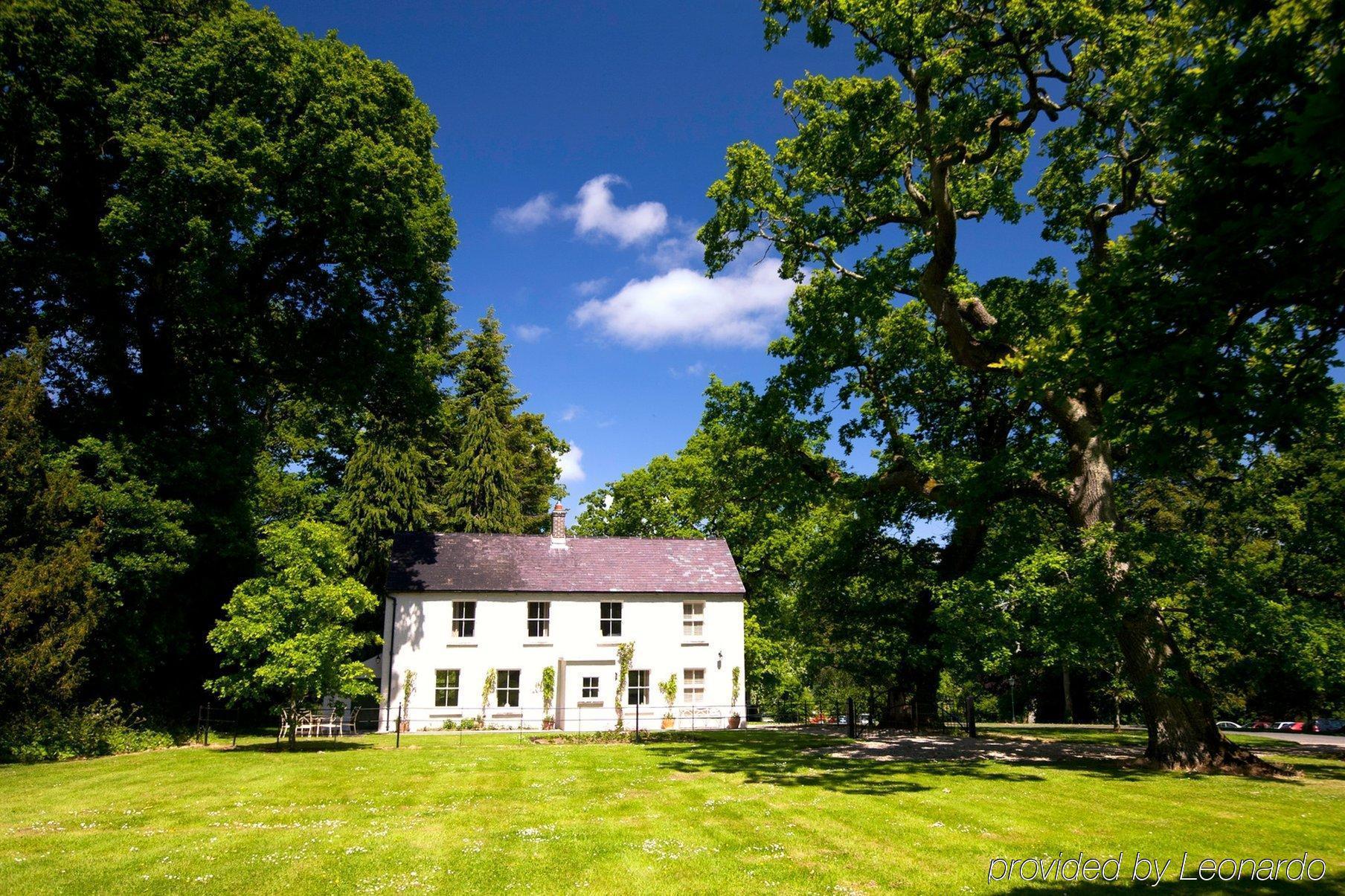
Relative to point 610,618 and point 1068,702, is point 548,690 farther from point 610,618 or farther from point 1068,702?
point 1068,702

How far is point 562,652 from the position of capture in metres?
30.6

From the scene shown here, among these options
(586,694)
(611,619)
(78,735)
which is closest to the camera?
(78,735)

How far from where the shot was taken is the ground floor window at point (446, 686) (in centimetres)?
2947

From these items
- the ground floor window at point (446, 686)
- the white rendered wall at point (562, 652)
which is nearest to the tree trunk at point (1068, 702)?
the white rendered wall at point (562, 652)

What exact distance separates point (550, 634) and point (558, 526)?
5141 mm

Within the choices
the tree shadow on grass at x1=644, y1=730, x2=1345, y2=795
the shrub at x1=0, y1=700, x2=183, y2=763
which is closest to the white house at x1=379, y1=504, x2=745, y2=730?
the tree shadow on grass at x1=644, y1=730, x2=1345, y2=795

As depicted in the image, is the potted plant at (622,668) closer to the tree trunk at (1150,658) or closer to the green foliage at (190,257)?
the green foliage at (190,257)

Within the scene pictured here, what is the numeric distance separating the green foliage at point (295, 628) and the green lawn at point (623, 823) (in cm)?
276

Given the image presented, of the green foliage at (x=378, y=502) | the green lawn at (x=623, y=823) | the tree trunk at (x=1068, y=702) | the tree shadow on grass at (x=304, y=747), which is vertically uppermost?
the green foliage at (x=378, y=502)

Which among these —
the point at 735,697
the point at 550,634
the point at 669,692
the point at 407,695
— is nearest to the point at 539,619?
the point at 550,634

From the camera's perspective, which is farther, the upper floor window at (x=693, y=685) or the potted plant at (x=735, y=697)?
the upper floor window at (x=693, y=685)

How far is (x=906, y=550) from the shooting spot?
25156 millimetres

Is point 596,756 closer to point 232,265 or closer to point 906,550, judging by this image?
point 906,550

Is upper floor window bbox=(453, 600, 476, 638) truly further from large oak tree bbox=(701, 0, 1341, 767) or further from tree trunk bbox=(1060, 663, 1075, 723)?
tree trunk bbox=(1060, 663, 1075, 723)
